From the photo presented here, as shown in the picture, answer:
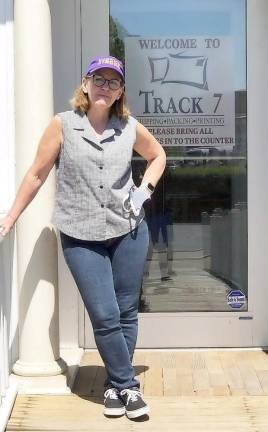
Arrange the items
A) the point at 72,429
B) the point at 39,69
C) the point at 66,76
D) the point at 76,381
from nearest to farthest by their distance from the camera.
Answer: the point at 72,429 → the point at 39,69 → the point at 76,381 → the point at 66,76

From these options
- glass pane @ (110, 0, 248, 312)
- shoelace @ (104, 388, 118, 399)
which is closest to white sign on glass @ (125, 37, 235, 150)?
glass pane @ (110, 0, 248, 312)

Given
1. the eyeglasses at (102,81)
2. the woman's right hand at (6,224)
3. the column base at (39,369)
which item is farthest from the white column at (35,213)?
the eyeglasses at (102,81)

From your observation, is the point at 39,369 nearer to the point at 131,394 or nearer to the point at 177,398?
the point at 131,394

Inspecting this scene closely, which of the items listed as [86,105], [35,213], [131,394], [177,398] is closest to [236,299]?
[177,398]

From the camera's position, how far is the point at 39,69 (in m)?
3.56

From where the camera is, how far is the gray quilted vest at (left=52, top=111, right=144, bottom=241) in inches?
126

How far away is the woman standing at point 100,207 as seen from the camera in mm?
3199

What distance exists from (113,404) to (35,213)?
1.06 m

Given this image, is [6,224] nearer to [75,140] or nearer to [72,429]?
[75,140]

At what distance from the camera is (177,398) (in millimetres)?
3490

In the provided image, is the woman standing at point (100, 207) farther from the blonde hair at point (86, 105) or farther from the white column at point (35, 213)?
the white column at point (35, 213)

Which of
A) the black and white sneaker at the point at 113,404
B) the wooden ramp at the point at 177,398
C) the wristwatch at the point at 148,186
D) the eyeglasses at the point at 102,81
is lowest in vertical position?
the wooden ramp at the point at 177,398

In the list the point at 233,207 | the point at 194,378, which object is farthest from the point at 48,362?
the point at 233,207

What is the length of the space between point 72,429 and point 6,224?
100 centimetres
